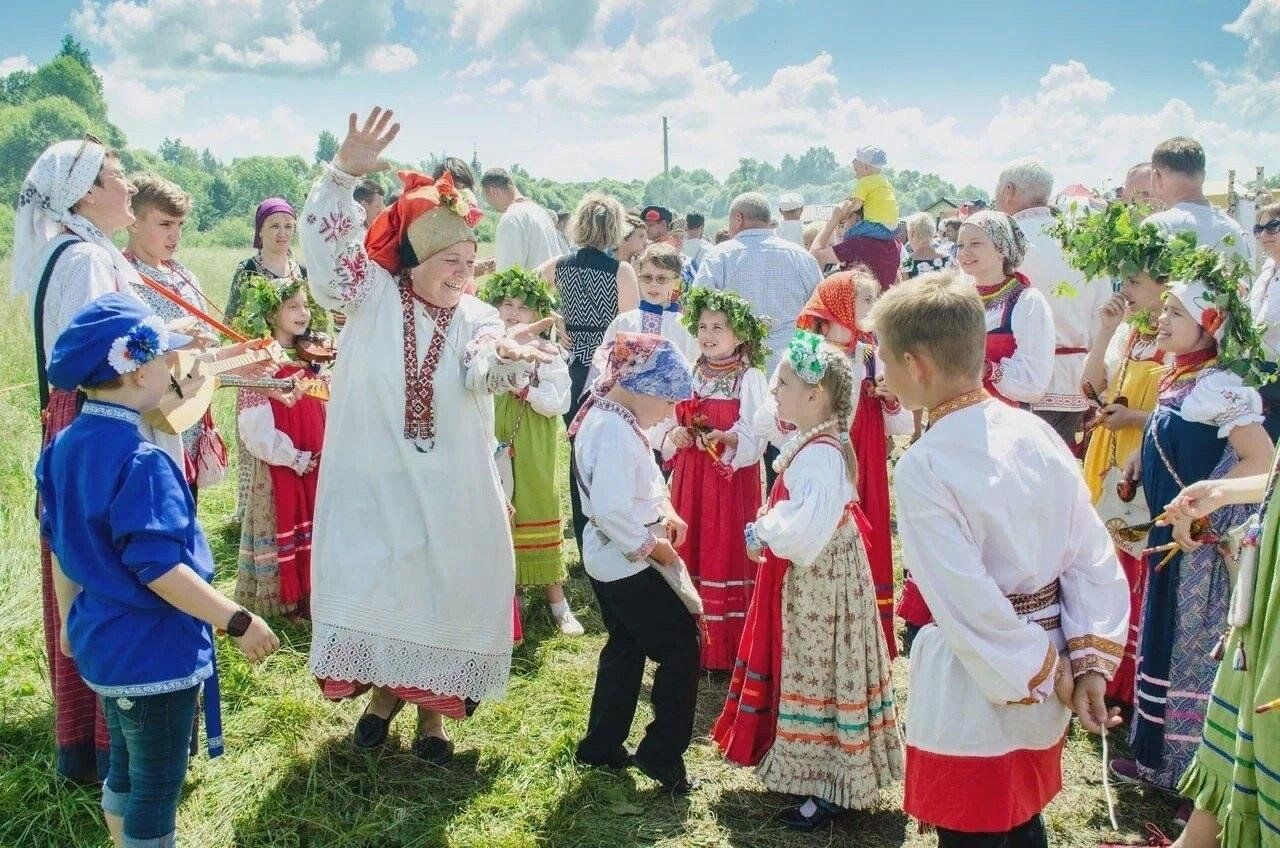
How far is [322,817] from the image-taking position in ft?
11.4

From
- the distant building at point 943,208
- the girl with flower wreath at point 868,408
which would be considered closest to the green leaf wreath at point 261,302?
the girl with flower wreath at point 868,408

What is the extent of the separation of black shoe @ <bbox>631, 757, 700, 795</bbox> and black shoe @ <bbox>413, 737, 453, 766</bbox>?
2.73 feet

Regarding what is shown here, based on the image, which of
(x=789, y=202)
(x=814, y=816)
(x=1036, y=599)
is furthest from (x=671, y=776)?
(x=789, y=202)

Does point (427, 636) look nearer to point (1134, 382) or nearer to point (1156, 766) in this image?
point (1156, 766)

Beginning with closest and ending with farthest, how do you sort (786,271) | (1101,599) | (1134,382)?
(1101,599) → (1134,382) → (786,271)

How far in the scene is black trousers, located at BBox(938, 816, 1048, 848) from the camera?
2.30 meters

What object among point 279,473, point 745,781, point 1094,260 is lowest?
point 745,781

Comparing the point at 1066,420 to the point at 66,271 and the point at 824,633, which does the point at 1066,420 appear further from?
the point at 66,271

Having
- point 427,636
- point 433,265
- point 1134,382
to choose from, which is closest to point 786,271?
point 1134,382

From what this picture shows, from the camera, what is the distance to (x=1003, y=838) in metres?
2.31

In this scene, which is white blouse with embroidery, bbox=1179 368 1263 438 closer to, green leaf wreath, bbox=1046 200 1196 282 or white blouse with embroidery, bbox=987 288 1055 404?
green leaf wreath, bbox=1046 200 1196 282

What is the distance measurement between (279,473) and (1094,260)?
4317mm

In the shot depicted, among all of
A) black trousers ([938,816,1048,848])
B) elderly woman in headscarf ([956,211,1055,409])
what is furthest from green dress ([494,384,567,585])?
black trousers ([938,816,1048,848])

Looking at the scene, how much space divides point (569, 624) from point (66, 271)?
9.95 ft
